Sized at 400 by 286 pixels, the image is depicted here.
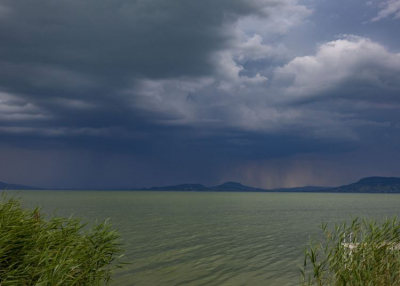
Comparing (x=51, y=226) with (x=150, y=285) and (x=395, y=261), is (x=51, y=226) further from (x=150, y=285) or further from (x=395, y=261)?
(x=395, y=261)

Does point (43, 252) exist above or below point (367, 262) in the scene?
above

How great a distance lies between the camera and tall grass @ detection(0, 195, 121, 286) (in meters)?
11.5

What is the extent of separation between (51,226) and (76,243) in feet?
4.60

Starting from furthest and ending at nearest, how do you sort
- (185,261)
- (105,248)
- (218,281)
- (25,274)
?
(185,261)
(218,281)
(105,248)
(25,274)

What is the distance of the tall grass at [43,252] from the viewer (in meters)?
11.5

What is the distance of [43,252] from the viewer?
1223 cm

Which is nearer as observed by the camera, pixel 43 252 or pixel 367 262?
pixel 43 252

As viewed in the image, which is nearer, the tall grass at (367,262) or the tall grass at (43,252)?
the tall grass at (43,252)

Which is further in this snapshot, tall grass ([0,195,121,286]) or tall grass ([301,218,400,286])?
tall grass ([301,218,400,286])

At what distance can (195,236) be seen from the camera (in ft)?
160

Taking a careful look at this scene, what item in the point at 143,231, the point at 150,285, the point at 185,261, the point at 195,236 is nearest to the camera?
the point at 150,285

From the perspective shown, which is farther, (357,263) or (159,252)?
(159,252)

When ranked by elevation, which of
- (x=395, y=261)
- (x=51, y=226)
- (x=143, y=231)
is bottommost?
(x=143, y=231)

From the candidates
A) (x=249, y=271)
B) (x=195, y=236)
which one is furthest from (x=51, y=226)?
(x=195, y=236)
